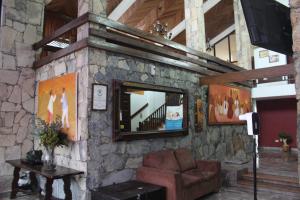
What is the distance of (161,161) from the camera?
13.7ft

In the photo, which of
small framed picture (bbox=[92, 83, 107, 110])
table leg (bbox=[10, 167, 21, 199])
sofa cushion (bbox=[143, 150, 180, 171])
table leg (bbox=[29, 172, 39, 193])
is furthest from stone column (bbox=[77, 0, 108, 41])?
table leg (bbox=[29, 172, 39, 193])

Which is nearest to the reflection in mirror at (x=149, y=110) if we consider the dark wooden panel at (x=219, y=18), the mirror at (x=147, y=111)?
the mirror at (x=147, y=111)

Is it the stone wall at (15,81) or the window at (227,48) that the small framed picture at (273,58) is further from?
the stone wall at (15,81)

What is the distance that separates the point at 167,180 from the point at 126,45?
233 centimetres

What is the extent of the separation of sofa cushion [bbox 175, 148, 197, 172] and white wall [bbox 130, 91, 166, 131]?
923 mm

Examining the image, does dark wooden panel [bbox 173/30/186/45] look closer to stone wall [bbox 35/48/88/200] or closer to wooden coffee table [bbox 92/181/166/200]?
stone wall [bbox 35/48/88/200]

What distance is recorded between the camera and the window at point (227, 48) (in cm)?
1121

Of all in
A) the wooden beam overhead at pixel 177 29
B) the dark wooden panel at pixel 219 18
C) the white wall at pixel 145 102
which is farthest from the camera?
the dark wooden panel at pixel 219 18

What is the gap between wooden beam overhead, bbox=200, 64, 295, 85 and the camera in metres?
4.35

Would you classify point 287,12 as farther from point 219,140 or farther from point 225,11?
point 225,11

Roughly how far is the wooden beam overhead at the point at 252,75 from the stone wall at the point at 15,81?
12.5 feet

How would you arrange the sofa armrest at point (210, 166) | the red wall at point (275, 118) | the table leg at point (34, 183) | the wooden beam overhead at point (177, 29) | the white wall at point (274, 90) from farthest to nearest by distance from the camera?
the red wall at point (275, 118), the wooden beam overhead at point (177, 29), the white wall at point (274, 90), the table leg at point (34, 183), the sofa armrest at point (210, 166)

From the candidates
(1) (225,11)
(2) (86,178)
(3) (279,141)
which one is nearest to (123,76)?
(2) (86,178)

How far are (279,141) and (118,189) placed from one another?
9337mm
